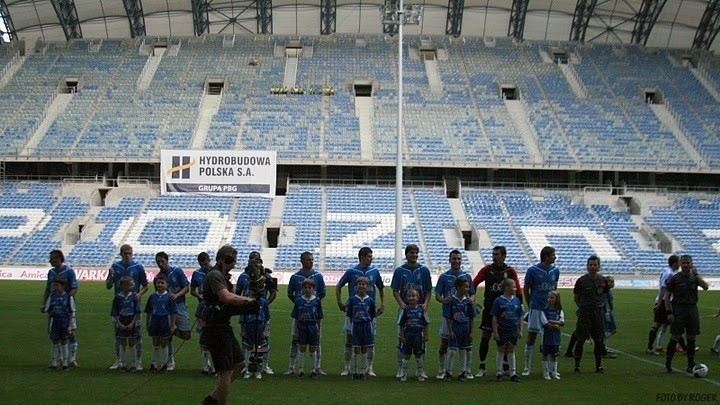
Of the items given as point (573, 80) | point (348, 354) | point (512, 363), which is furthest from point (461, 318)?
point (573, 80)

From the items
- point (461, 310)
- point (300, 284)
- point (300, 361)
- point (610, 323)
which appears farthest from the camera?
point (610, 323)

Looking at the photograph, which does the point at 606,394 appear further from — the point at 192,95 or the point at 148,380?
the point at 192,95

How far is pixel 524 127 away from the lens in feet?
166

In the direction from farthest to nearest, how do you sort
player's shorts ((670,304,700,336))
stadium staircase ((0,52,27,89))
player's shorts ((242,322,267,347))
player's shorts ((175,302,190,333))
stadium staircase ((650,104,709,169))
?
stadium staircase ((0,52,27,89)) < stadium staircase ((650,104,709,169)) < player's shorts ((175,302,190,333)) < player's shorts ((670,304,700,336)) < player's shorts ((242,322,267,347))

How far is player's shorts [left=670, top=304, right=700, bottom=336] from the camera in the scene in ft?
41.2

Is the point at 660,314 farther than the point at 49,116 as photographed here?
No

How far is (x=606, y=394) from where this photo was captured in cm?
1115

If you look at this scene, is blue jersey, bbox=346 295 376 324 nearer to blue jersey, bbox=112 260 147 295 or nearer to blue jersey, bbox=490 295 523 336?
blue jersey, bbox=490 295 523 336

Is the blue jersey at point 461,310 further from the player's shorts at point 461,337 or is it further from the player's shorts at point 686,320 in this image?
the player's shorts at point 686,320

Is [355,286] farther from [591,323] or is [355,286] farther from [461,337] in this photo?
[591,323]

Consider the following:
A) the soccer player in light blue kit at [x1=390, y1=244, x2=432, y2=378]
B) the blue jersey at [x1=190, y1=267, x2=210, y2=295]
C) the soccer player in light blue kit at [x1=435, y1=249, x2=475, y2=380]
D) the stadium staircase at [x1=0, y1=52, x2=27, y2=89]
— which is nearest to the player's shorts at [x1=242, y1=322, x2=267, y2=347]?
the blue jersey at [x1=190, y1=267, x2=210, y2=295]

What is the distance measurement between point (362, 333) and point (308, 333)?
0.83 meters

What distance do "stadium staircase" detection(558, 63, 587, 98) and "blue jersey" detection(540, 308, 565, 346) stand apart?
143 feet

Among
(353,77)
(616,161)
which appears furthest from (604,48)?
(353,77)
